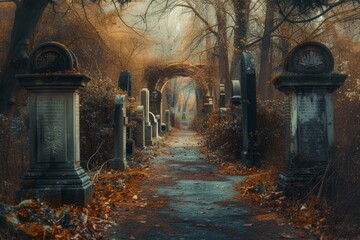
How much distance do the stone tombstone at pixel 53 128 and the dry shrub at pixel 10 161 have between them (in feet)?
1.27

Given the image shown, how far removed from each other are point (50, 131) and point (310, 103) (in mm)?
4174

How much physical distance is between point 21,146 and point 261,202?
4421 millimetres

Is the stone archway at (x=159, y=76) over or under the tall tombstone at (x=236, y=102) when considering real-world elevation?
over

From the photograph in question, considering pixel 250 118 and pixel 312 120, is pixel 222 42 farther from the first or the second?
pixel 312 120

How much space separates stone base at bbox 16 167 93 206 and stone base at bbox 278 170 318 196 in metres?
3.18

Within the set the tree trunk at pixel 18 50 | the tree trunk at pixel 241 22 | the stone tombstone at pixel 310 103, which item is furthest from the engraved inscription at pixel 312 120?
the tree trunk at pixel 241 22

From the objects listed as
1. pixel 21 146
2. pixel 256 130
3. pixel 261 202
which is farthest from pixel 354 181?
pixel 256 130

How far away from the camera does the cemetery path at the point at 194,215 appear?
19.7ft

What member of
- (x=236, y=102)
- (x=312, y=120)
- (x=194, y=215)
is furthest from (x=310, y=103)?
(x=236, y=102)

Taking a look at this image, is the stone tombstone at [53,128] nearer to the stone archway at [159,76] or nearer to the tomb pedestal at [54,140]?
the tomb pedestal at [54,140]

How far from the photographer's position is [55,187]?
7098 mm

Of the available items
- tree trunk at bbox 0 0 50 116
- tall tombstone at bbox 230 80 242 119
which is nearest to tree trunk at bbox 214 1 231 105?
tall tombstone at bbox 230 80 242 119

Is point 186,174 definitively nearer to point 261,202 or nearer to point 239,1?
point 261,202

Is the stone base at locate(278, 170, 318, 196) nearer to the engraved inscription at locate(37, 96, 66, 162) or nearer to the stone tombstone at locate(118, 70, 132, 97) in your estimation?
the engraved inscription at locate(37, 96, 66, 162)
